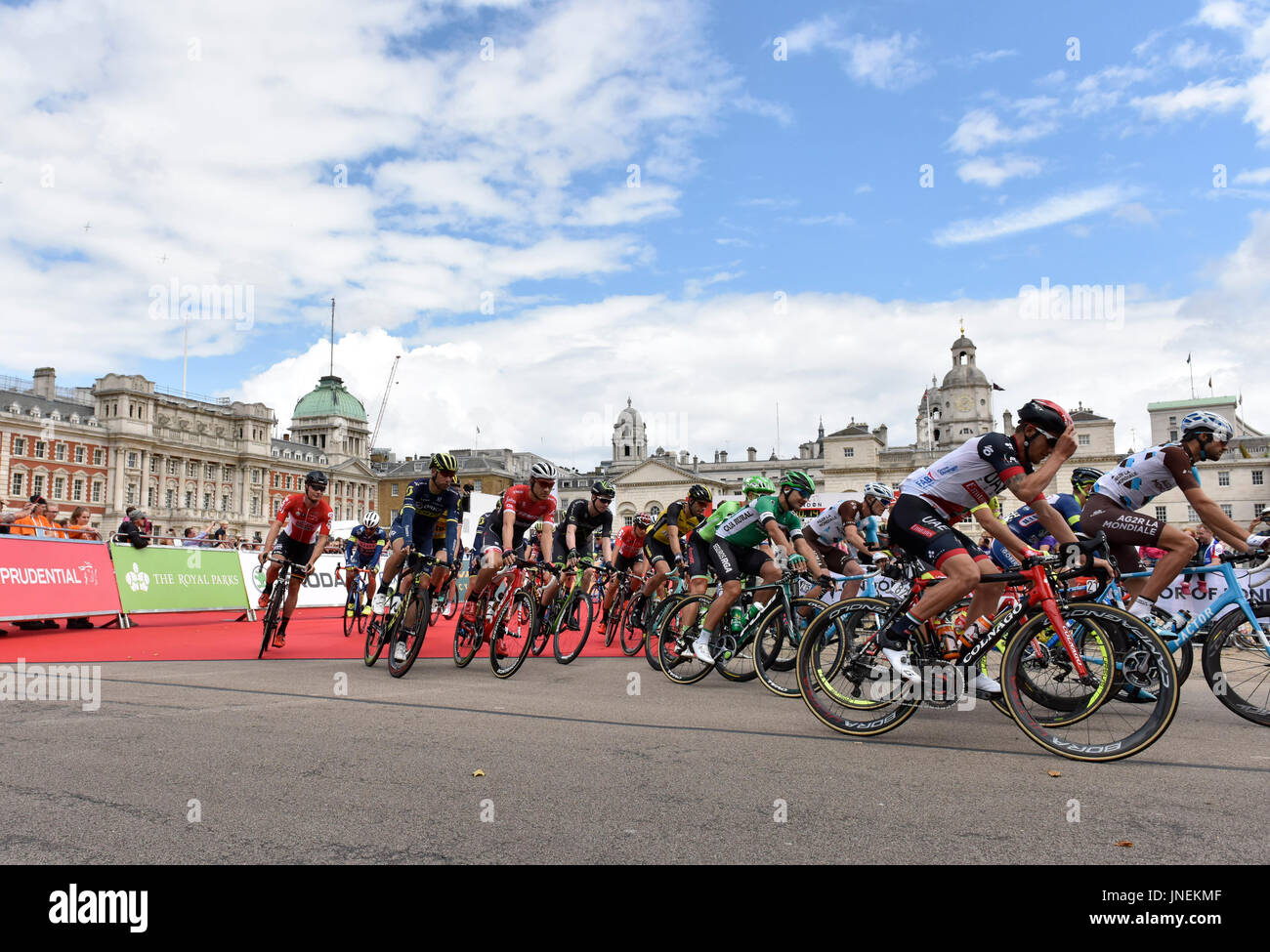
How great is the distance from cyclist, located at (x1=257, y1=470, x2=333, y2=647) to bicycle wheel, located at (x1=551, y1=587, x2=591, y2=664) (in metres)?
3.24

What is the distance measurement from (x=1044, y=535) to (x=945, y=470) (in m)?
3.75

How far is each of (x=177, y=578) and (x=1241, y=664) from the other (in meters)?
16.8

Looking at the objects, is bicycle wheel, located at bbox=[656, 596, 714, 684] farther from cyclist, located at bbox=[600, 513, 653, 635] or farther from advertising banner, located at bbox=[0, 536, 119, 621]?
advertising banner, located at bbox=[0, 536, 119, 621]

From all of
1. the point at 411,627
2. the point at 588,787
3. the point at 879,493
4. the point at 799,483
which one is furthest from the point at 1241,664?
the point at 411,627

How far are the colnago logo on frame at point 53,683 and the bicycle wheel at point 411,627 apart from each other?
8.36ft

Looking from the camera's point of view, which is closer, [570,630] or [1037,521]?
[1037,521]

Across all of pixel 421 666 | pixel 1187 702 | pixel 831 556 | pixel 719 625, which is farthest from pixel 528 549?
pixel 1187 702

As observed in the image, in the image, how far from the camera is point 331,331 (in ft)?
440

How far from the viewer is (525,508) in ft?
32.6

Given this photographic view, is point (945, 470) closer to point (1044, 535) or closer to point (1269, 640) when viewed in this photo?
point (1269, 640)

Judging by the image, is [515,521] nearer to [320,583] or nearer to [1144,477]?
[1144,477]
